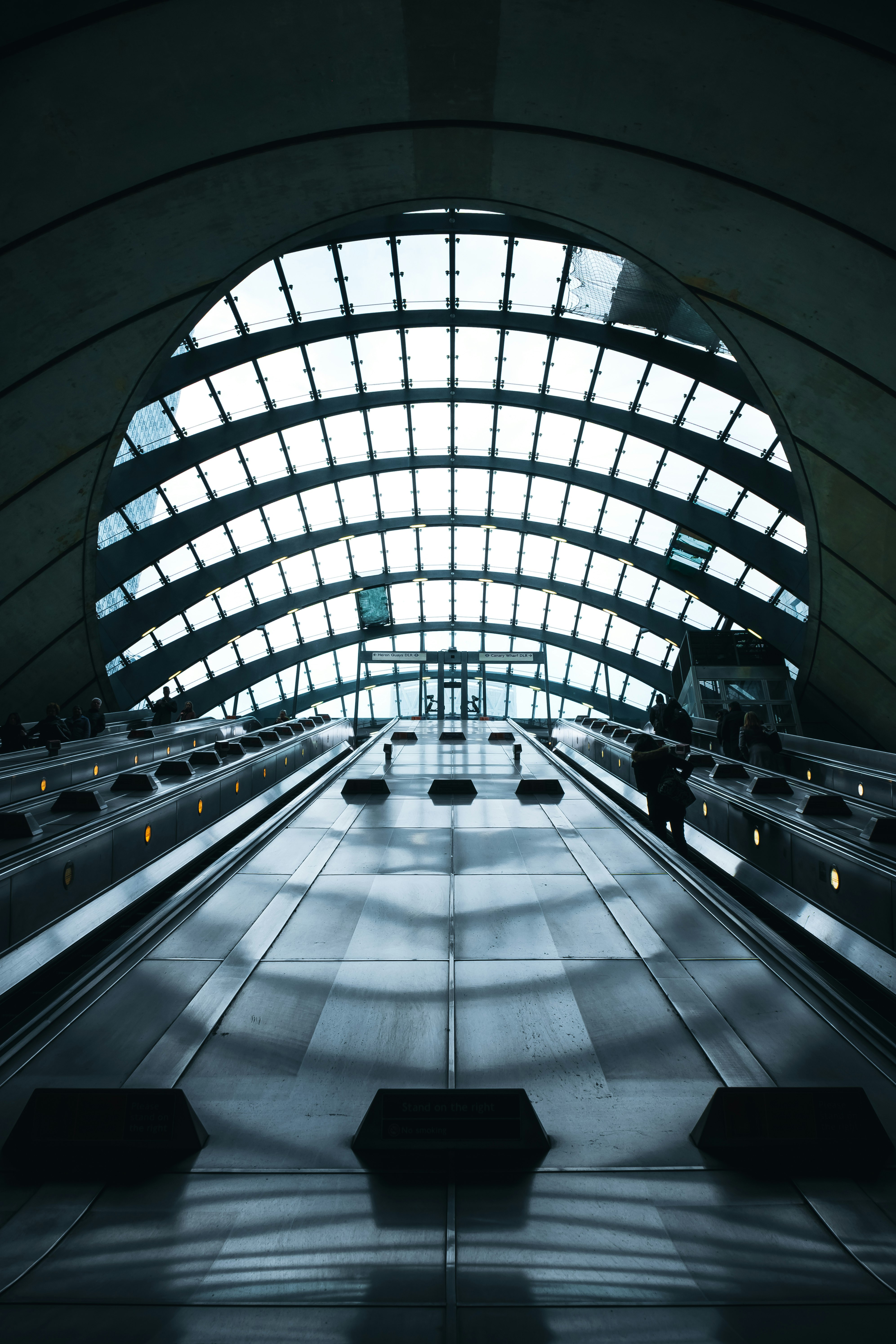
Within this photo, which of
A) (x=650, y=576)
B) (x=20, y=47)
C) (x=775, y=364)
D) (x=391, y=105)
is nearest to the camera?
(x=20, y=47)

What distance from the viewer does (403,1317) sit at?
1963mm

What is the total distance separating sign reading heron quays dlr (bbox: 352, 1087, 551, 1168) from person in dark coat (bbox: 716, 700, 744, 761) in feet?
37.1

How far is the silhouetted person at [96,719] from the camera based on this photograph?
529 inches

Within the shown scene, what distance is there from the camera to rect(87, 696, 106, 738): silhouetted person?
13.4m

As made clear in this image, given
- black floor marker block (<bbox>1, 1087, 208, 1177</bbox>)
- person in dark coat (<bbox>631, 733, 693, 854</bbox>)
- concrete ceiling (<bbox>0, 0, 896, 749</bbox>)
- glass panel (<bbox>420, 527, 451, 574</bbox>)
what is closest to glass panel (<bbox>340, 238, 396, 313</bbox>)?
concrete ceiling (<bbox>0, 0, 896, 749</bbox>)

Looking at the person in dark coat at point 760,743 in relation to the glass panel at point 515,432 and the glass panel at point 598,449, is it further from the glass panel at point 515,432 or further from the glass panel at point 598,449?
the glass panel at point 515,432

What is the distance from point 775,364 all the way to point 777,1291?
16.1 m

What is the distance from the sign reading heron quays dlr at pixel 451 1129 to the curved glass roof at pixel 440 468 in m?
20.7

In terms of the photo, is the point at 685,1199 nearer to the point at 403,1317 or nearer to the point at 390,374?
the point at 403,1317

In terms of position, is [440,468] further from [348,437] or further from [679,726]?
[679,726]

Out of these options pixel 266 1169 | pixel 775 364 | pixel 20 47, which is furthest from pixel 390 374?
pixel 266 1169

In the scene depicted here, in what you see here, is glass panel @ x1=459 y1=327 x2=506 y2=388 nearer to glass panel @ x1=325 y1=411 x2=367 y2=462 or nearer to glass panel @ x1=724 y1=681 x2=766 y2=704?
glass panel @ x1=325 y1=411 x2=367 y2=462

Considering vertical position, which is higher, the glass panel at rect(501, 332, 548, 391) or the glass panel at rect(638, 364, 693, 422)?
the glass panel at rect(501, 332, 548, 391)

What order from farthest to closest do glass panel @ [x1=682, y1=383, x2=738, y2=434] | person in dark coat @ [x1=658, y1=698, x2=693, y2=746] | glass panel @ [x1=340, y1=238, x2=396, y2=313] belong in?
glass panel @ [x1=682, y1=383, x2=738, y2=434]
glass panel @ [x1=340, y1=238, x2=396, y2=313]
person in dark coat @ [x1=658, y1=698, x2=693, y2=746]
